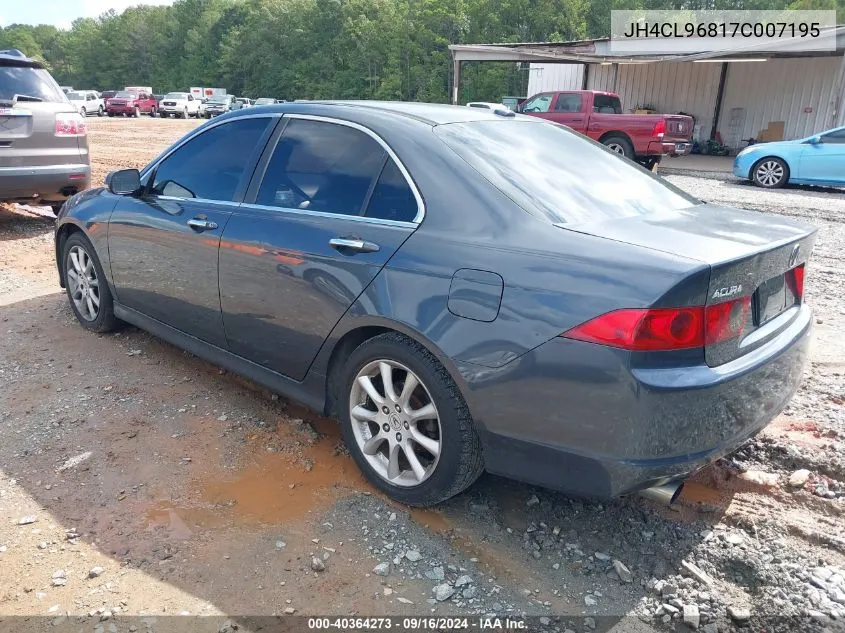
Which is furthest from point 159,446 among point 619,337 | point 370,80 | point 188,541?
point 370,80

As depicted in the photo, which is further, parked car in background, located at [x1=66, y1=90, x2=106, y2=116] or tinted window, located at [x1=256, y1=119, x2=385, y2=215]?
parked car in background, located at [x1=66, y1=90, x2=106, y2=116]

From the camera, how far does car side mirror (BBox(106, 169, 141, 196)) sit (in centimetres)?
413

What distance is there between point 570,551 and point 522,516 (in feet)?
0.90

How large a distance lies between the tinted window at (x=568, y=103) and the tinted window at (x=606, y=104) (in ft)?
1.38

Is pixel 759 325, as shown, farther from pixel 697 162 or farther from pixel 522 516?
pixel 697 162

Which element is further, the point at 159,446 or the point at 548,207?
the point at 159,446

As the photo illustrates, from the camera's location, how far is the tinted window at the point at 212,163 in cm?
362

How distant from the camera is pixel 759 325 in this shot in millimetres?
2572

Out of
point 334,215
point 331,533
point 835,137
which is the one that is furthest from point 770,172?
point 331,533

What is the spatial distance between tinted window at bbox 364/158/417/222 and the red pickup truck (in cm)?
1331

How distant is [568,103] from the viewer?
16844mm

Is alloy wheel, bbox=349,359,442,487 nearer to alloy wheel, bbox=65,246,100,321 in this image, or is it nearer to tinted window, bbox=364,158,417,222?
tinted window, bbox=364,158,417,222

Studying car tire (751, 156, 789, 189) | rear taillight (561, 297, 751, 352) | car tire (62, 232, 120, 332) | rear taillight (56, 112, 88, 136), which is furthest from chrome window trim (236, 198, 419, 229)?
car tire (751, 156, 789, 189)

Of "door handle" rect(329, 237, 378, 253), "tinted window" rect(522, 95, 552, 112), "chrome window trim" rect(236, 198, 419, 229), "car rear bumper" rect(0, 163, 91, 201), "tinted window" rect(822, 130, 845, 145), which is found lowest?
"car rear bumper" rect(0, 163, 91, 201)
